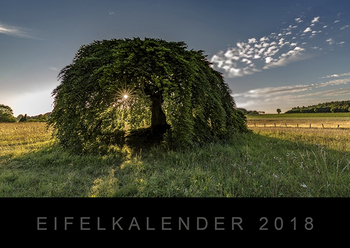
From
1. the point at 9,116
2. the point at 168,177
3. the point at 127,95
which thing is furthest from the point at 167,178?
the point at 9,116

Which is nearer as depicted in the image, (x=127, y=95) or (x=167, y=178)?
(x=167, y=178)

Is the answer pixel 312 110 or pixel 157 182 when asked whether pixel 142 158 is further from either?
pixel 312 110

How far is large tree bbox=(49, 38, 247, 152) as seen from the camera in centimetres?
525

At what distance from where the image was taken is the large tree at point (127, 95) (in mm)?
5250

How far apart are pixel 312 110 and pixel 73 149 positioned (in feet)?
296

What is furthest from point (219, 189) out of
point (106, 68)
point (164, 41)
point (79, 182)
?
point (164, 41)

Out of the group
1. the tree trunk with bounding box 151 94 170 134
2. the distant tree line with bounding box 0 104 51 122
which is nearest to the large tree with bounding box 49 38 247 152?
the tree trunk with bounding box 151 94 170 134

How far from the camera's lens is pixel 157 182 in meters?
3.12

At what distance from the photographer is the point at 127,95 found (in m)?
5.92
